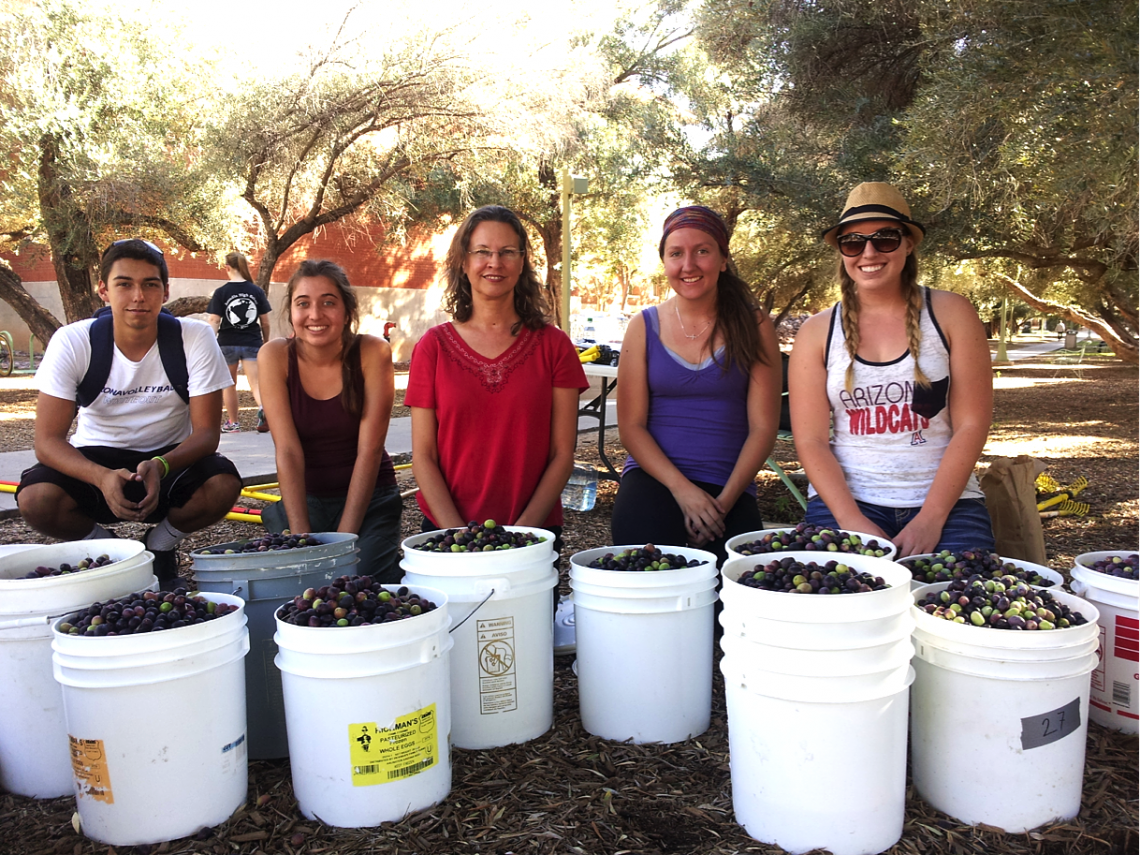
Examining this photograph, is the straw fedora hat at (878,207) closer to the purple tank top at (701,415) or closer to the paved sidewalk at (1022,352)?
the purple tank top at (701,415)

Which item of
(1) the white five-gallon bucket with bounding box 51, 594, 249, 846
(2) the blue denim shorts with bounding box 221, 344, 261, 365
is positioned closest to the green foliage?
(1) the white five-gallon bucket with bounding box 51, 594, 249, 846

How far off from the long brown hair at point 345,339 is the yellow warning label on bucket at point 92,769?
1623mm

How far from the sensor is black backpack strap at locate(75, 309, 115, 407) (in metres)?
3.54

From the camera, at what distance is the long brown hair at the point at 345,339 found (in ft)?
11.1

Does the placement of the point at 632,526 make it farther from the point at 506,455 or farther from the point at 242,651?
the point at 242,651

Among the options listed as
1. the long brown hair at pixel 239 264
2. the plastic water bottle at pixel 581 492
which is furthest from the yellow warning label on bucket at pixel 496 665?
the long brown hair at pixel 239 264

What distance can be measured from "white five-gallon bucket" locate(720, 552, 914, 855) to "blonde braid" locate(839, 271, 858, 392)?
3.62 feet

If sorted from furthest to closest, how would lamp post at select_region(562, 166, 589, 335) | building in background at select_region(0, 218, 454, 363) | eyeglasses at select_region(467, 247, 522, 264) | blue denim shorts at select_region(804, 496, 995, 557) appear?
1. building in background at select_region(0, 218, 454, 363)
2. lamp post at select_region(562, 166, 589, 335)
3. eyeglasses at select_region(467, 247, 522, 264)
4. blue denim shorts at select_region(804, 496, 995, 557)

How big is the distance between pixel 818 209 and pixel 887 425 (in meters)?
2.88

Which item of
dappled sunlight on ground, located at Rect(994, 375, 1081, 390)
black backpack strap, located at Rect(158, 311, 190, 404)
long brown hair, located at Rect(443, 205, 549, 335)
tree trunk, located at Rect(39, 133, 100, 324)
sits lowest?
dappled sunlight on ground, located at Rect(994, 375, 1081, 390)

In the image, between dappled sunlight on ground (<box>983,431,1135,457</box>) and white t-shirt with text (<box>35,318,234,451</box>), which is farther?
dappled sunlight on ground (<box>983,431,1135,457</box>)

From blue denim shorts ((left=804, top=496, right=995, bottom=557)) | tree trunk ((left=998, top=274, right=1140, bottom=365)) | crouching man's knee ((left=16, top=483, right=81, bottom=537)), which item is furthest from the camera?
tree trunk ((left=998, top=274, right=1140, bottom=365))

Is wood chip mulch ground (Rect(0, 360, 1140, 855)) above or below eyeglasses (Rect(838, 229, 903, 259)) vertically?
below

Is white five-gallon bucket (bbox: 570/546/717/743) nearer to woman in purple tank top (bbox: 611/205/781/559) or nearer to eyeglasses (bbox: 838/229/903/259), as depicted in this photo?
woman in purple tank top (bbox: 611/205/781/559)
